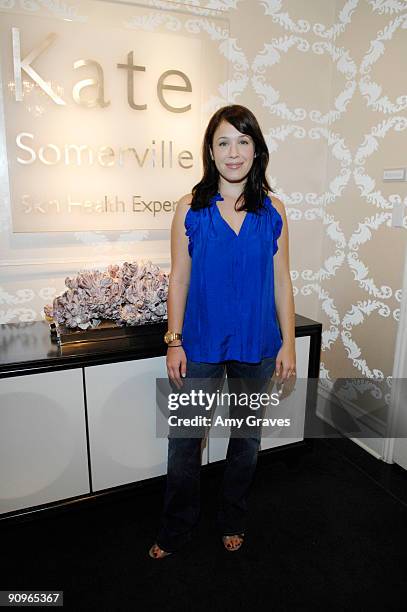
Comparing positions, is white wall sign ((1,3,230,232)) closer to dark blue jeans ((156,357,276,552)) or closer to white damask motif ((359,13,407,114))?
white damask motif ((359,13,407,114))

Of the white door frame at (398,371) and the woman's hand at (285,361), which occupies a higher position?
the woman's hand at (285,361)

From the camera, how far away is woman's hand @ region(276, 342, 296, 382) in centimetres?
165

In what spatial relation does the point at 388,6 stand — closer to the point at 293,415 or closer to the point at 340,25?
the point at 340,25

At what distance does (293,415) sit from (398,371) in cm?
57

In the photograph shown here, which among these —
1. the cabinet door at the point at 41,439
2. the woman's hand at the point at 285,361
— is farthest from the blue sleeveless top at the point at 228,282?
the cabinet door at the point at 41,439

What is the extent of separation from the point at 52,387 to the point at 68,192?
2.99ft

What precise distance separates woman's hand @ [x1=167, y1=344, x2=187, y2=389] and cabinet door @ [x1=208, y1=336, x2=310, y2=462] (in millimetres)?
533

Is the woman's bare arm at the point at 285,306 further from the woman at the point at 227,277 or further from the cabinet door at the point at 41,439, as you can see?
the cabinet door at the point at 41,439

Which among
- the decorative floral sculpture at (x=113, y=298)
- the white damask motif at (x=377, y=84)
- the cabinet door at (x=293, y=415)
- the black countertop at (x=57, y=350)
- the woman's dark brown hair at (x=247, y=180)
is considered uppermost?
the white damask motif at (x=377, y=84)

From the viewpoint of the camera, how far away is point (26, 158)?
6.53 ft

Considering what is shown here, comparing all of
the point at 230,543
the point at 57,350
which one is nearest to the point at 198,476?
the point at 230,543

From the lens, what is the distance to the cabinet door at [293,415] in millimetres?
2113

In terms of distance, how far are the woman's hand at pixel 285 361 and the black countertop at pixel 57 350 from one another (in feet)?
1.59

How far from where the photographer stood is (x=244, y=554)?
1.74 meters
